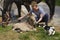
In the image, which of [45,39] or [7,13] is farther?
[7,13]

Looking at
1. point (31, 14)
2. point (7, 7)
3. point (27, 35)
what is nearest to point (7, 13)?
point (7, 7)

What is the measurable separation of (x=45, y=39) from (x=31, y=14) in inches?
42.1

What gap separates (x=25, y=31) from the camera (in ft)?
24.0

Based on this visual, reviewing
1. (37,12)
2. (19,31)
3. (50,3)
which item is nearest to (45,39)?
(19,31)

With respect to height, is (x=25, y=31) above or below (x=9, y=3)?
below

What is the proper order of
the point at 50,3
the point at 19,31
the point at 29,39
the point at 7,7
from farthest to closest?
the point at 50,3
the point at 7,7
the point at 19,31
the point at 29,39

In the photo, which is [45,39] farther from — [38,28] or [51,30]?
[38,28]

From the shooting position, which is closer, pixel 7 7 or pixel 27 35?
pixel 27 35

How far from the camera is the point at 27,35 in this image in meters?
6.90

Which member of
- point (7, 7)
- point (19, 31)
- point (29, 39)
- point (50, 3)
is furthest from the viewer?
point (50, 3)

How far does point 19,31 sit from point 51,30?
0.88 m

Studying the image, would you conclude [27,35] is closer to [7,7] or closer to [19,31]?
[19,31]

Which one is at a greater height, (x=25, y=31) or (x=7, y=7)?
(x=7, y=7)

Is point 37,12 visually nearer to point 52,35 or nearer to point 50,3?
point 50,3
